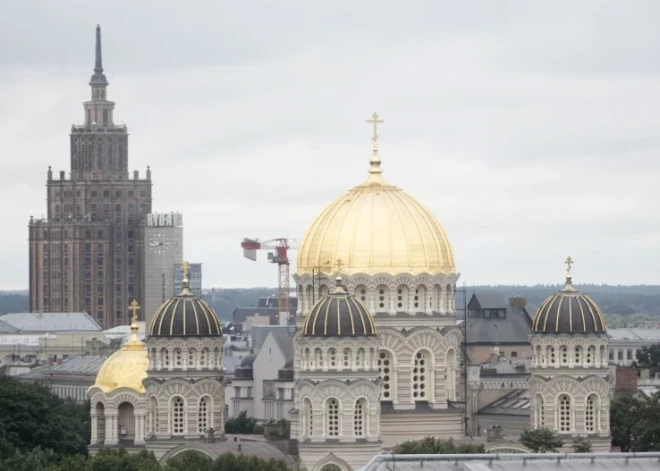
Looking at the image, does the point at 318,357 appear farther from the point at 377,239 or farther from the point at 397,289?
the point at 377,239

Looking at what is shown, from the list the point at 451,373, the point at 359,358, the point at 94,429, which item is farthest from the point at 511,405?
the point at 359,358

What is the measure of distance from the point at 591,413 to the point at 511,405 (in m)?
16.2

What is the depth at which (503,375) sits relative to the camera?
537ft

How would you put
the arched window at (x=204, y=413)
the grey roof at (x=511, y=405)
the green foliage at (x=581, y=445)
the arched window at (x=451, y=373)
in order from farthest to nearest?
the grey roof at (x=511, y=405), the arched window at (x=451, y=373), the arched window at (x=204, y=413), the green foliage at (x=581, y=445)

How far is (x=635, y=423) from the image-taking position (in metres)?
145

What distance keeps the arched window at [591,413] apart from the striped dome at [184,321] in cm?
1623

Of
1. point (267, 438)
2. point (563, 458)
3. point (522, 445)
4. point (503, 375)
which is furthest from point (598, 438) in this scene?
point (563, 458)

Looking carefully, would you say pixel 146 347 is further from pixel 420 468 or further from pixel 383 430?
pixel 420 468

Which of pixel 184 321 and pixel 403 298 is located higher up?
pixel 403 298

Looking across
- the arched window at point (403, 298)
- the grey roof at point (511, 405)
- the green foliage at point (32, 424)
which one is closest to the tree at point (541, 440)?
the arched window at point (403, 298)

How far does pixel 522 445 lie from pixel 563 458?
40.6 metres

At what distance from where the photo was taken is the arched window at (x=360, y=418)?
129125mm

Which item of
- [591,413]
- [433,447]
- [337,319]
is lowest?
[433,447]

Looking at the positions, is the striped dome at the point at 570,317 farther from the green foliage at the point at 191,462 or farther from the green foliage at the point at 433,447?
the green foliage at the point at 191,462
